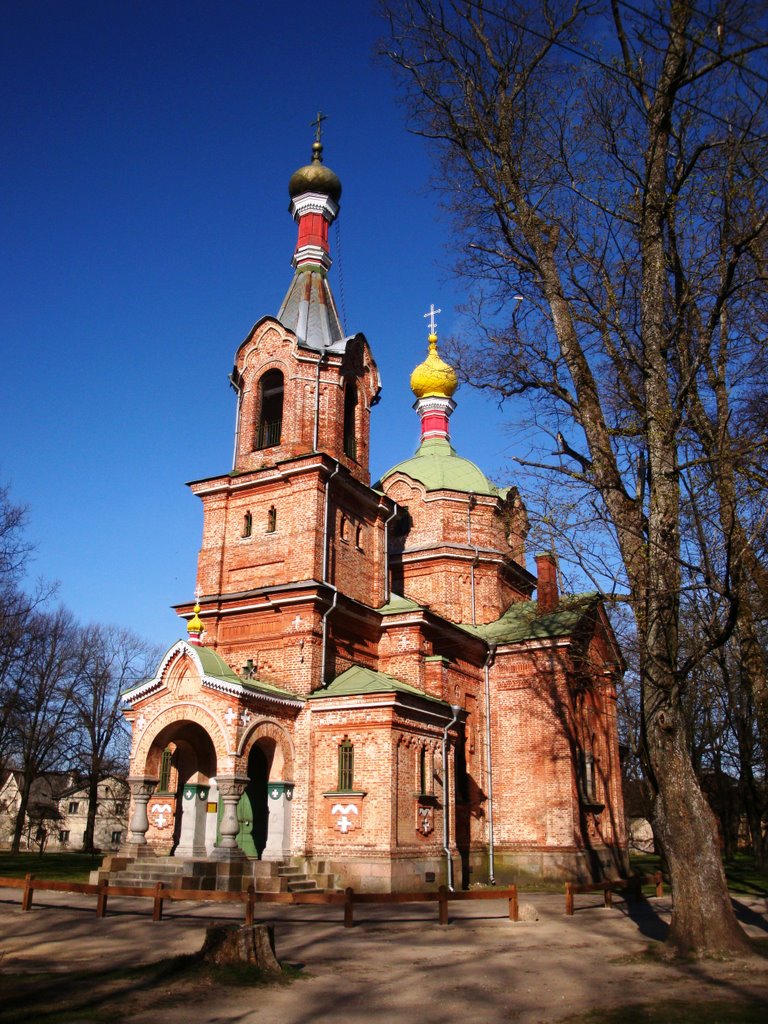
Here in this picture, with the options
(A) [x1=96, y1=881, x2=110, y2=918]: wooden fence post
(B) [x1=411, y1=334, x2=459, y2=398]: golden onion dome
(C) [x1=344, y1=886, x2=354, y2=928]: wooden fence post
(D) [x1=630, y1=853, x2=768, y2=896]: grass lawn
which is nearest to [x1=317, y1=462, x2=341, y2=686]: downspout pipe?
(C) [x1=344, y1=886, x2=354, y2=928]: wooden fence post

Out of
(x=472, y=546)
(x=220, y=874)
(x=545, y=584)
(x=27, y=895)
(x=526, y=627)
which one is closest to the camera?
(x=27, y=895)

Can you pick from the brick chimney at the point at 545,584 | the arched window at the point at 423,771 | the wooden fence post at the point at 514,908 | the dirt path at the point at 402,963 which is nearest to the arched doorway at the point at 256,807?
the arched window at the point at 423,771

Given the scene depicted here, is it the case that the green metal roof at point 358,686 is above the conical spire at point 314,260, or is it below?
below

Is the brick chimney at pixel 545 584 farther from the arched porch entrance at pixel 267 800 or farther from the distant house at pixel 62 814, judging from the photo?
the distant house at pixel 62 814

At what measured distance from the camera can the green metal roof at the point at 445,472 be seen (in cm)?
2795

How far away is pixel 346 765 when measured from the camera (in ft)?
59.1

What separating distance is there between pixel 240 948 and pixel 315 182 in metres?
21.7

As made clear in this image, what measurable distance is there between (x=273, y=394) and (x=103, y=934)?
46.9ft

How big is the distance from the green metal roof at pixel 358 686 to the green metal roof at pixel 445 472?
976 cm

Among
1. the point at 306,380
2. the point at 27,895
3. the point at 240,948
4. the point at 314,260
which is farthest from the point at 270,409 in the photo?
the point at 240,948

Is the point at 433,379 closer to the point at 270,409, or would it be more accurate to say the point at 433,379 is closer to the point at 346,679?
the point at 270,409

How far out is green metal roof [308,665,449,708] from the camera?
18014 millimetres

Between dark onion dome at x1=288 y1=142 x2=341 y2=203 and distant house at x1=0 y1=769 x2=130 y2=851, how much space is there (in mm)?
28220

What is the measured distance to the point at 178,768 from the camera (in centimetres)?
1906
